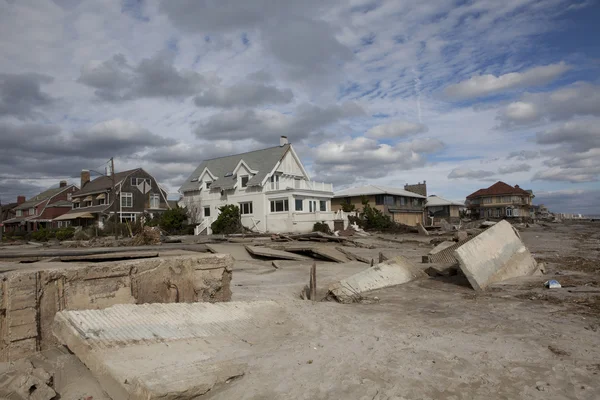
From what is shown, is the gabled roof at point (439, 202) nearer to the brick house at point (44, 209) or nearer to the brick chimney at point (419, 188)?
the brick chimney at point (419, 188)

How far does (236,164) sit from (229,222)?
9.34 m

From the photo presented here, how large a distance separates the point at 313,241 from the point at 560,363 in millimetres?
17012

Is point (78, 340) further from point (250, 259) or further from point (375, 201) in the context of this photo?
point (375, 201)

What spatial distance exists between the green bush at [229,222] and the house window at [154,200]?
55.0 ft

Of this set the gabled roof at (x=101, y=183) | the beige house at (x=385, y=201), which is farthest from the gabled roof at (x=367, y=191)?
the gabled roof at (x=101, y=183)

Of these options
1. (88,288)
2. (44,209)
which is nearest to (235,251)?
(88,288)

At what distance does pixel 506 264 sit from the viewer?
10.5 m

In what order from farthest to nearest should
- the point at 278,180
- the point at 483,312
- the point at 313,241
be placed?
the point at 278,180
the point at 313,241
the point at 483,312

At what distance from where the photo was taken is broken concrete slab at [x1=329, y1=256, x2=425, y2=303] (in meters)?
8.50

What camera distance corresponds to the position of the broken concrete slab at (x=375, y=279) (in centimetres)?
850

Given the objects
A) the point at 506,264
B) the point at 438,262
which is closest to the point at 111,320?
the point at 506,264

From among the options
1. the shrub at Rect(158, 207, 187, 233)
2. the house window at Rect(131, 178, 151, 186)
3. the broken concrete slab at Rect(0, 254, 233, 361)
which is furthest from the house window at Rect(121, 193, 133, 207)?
the broken concrete slab at Rect(0, 254, 233, 361)

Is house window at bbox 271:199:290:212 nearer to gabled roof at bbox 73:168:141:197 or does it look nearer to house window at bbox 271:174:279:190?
house window at bbox 271:174:279:190

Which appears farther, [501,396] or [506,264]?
[506,264]
